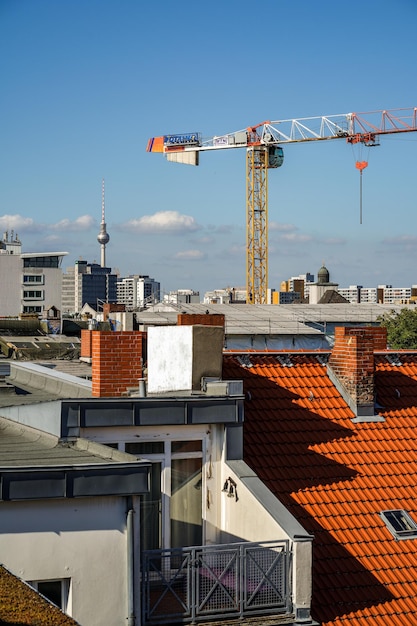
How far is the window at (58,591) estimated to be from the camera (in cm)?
1024

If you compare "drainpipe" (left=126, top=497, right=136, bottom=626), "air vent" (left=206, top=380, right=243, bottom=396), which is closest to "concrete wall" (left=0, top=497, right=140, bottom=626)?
"drainpipe" (left=126, top=497, right=136, bottom=626)

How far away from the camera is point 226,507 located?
13102 mm

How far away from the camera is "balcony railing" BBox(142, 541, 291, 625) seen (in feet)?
36.1

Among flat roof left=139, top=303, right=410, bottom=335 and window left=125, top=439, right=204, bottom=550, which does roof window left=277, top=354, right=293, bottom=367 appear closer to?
window left=125, top=439, right=204, bottom=550

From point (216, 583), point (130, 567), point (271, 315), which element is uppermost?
point (271, 315)

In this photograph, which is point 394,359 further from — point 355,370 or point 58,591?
point 58,591

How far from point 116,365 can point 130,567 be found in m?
4.82

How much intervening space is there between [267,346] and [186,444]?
45769 mm

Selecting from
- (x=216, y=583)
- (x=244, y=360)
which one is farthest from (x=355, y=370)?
(x=216, y=583)

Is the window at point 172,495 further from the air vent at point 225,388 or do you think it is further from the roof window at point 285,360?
the roof window at point 285,360

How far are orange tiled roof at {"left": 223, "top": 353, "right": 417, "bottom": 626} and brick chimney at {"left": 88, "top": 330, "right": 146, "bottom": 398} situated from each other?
5.51 ft

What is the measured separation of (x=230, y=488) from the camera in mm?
12992

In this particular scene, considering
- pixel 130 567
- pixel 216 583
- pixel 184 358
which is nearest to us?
pixel 130 567

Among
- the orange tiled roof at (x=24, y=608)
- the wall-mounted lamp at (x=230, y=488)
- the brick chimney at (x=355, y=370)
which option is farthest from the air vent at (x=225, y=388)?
the orange tiled roof at (x=24, y=608)
